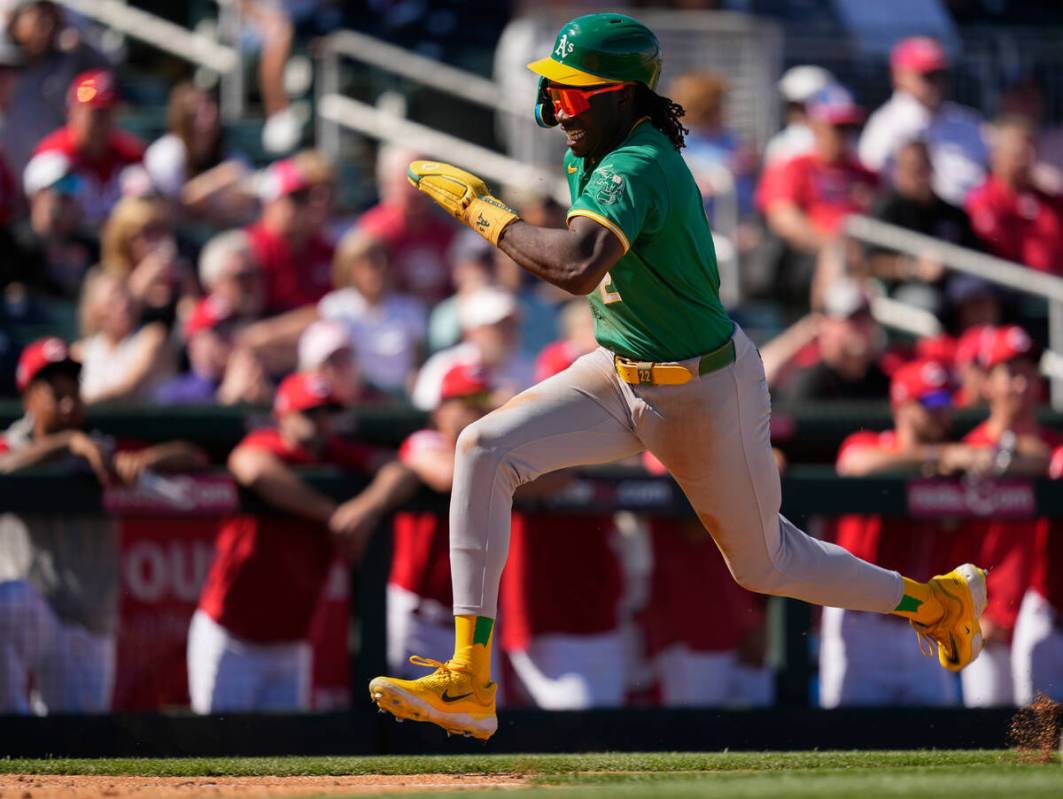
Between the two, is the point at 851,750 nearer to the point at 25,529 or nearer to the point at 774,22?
the point at 25,529

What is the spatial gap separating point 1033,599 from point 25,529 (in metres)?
3.91

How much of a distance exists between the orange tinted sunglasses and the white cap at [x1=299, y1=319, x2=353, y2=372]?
10.5ft

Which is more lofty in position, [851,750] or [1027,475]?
[1027,475]

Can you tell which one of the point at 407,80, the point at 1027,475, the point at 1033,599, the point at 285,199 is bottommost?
the point at 1033,599

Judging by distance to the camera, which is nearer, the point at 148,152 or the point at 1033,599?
the point at 1033,599

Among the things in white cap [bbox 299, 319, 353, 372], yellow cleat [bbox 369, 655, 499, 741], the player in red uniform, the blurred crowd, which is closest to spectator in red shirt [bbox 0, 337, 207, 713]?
the blurred crowd

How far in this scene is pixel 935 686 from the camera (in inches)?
290

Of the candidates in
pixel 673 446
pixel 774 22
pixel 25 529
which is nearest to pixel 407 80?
pixel 774 22

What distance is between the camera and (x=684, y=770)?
5.94 meters

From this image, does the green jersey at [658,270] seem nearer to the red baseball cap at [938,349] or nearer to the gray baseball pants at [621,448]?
the gray baseball pants at [621,448]

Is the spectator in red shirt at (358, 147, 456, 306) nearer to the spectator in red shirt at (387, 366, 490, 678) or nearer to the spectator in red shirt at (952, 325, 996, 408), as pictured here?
the spectator in red shirt at (387, 366, 490, 678)

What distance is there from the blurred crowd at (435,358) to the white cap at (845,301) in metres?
0.01

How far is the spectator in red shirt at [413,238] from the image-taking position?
9.66 metres

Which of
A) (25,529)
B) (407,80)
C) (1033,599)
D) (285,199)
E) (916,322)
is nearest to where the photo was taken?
(25,529)
